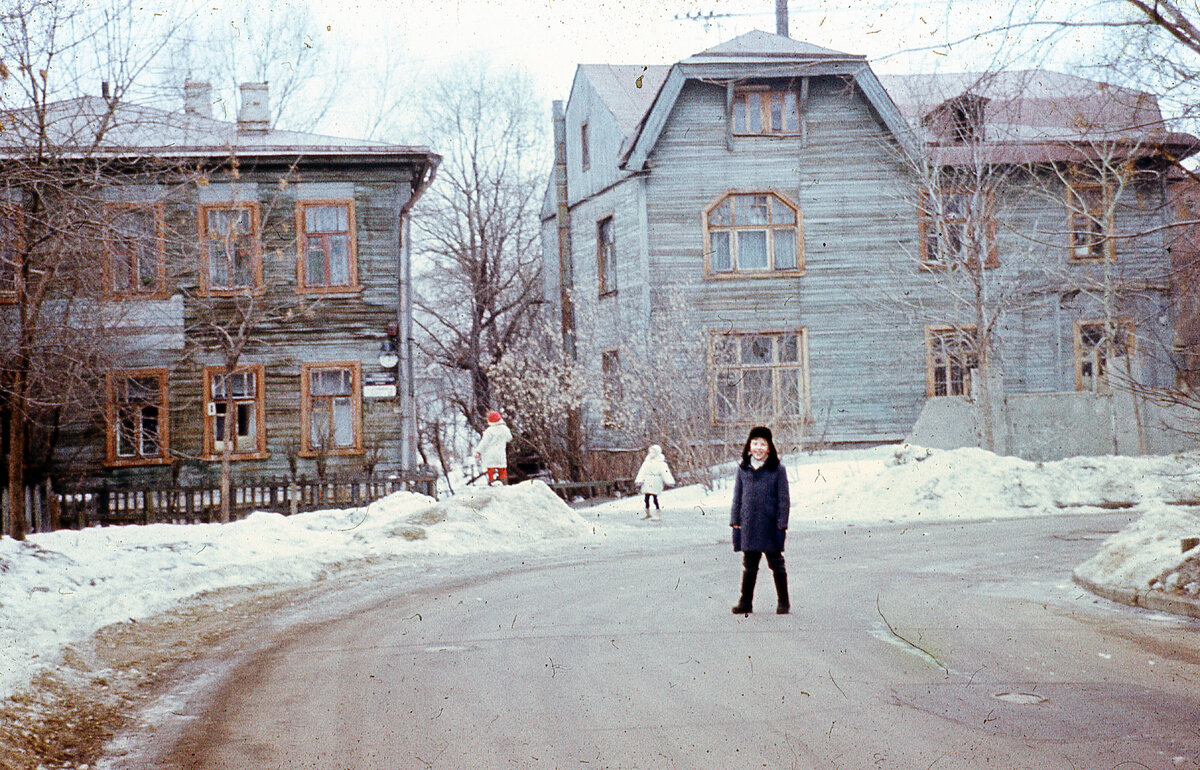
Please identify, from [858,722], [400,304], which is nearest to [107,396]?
[400,304]

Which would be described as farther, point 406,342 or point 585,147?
point 585,147

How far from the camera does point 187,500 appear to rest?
2344 centimetres

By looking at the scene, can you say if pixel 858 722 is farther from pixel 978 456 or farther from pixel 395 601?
pixel 978 456

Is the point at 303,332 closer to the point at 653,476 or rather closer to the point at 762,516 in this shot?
the point at 653,476

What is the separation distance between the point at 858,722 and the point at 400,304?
72.5 ft

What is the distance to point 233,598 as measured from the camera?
1199cm

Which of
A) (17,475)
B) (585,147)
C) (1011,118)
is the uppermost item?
(585,147)

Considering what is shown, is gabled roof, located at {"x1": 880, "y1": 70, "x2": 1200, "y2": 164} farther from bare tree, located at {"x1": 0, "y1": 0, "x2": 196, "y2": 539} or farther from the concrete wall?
bare tree, located at {"x1": 0, "y1": 0, "x2": 196, "y2": 539}

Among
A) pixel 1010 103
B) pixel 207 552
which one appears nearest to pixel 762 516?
pixel 207 552

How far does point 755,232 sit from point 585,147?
281 inches

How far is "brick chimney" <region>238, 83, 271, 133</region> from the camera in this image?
94.5ft

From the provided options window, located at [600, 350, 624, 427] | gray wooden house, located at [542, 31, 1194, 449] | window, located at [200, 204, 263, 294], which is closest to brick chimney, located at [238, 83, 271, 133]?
window, located at [200, 204, 263, 294]

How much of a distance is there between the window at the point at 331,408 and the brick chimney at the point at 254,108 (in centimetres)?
638

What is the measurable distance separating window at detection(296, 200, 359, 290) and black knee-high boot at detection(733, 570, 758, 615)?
60.5 ft
